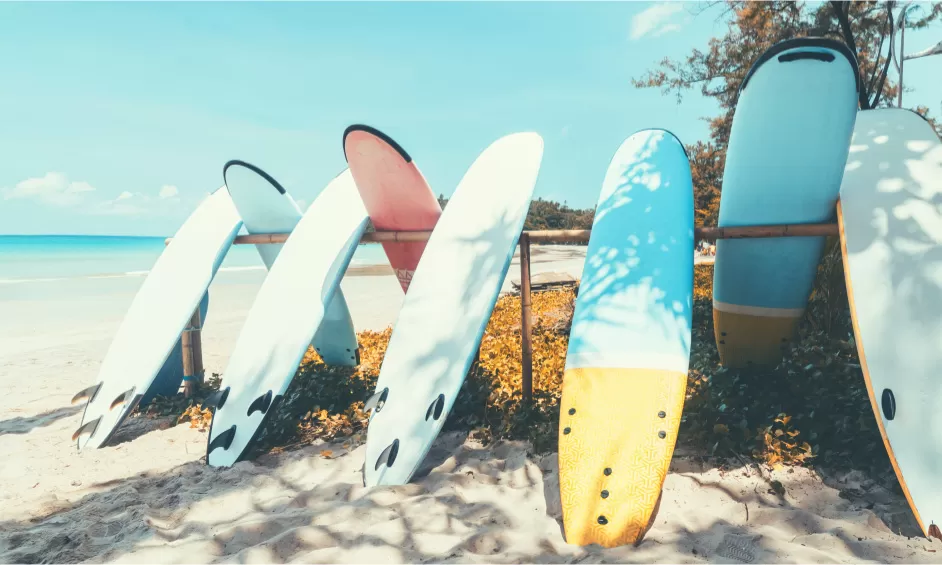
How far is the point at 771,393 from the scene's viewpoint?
3504 millimetres

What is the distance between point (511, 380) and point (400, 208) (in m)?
1.64

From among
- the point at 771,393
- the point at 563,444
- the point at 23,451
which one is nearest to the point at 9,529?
the point at 23,451

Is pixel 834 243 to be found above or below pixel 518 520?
above

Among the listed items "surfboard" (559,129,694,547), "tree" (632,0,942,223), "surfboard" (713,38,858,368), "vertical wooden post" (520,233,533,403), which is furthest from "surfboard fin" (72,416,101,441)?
"tree" (632,0,942,223)

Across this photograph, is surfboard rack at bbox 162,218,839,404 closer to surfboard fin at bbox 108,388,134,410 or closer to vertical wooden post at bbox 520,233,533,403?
vertical wooden post at bbox 520,233,533,403

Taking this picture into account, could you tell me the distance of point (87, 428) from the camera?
385 cm

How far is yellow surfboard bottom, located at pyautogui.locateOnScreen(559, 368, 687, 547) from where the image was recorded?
235cm

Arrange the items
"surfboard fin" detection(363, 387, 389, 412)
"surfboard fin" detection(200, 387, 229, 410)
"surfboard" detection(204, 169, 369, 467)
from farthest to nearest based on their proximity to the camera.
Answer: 1. "surfboard fin" detection(200, 387, 229, 410)
2. "surfboard" detection(204, 169, 369, 467)
3. "surfboard fin" detection(363, 387, 389, 412)

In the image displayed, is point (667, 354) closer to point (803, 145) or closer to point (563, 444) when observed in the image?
point (563, 444)

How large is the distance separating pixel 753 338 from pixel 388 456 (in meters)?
2.79

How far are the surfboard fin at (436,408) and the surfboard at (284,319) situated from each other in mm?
1048

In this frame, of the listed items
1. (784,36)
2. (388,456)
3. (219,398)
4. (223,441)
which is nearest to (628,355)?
(388,456)

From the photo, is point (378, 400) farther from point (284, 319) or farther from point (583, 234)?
point (583, 234)

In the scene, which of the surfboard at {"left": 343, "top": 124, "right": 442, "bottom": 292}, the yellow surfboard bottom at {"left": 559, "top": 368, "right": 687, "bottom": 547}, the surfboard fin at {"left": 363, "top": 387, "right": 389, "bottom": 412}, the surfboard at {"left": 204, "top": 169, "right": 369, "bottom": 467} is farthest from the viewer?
the surfboard at {"left": 343, "top": 124, "right": 442, "bottom": 292}
